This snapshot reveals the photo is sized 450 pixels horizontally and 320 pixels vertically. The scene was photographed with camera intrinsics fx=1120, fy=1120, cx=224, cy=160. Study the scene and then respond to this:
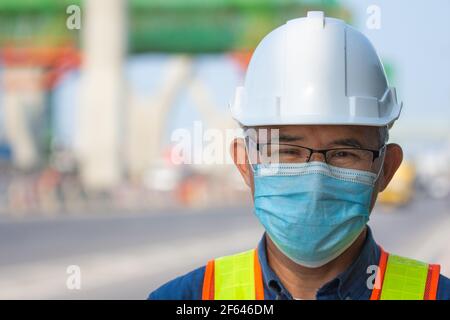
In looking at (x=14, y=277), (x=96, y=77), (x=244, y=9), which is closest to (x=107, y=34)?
(x=96, y=77)

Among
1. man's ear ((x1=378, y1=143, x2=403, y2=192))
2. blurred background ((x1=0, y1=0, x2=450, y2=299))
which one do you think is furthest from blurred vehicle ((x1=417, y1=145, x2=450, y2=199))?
man's ear ((x1=378, y1=143, x2=403, y2=192))

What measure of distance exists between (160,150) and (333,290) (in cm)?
7542

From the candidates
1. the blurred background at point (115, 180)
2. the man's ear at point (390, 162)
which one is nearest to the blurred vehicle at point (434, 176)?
the blurred background at point (115, 180)

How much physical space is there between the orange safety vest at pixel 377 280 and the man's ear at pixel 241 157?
0.24m

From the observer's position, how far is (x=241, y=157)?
3219mm

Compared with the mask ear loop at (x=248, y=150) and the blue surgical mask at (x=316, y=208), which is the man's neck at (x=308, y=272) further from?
the mask ear loop at (x=248, y=150)

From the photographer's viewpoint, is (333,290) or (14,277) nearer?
(333,290)

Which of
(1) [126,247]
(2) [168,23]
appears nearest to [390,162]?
(1) [126,247]

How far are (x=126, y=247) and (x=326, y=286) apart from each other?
17.6 meters

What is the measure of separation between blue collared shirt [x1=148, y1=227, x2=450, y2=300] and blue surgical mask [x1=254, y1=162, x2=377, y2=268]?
0.07m

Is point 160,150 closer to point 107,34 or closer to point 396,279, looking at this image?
point 107,34

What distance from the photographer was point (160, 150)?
257 ft

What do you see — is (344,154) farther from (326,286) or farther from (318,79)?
(326,286)

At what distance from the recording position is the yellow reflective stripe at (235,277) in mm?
3070
